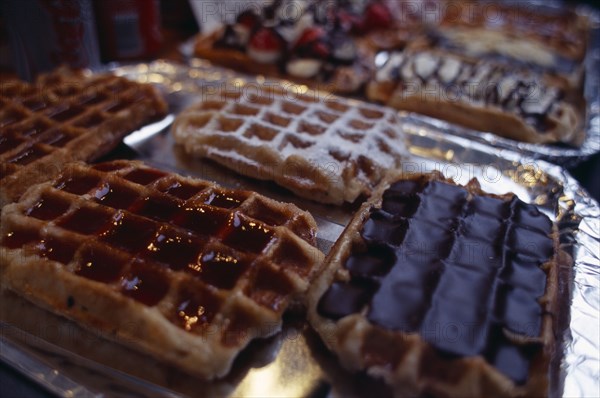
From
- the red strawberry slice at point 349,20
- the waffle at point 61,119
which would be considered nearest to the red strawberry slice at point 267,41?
the red strawberry slice at point 349,20

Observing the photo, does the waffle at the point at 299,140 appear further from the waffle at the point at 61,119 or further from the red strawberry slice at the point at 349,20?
the red strawberry slice at the point at 349,20

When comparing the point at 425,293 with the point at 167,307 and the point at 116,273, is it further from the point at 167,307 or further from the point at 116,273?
the point at 116,273

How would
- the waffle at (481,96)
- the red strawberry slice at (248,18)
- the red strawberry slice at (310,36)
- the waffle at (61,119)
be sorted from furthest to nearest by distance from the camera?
the red strawberry slice at (248,18)
the red strawberry slice at (310,36)
the waffle at (481,96)
the waffle at (61,119)

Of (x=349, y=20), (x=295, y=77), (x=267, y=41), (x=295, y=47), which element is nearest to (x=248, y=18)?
(x=267, y=41)

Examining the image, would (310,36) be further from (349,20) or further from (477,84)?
(477,84)

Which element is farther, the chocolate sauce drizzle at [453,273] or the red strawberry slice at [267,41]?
the red strawberry slice at [267,41]

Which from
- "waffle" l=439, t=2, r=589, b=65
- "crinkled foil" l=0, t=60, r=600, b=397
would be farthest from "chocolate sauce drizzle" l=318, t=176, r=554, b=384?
"waffle" l=439, t=2, r=589, b=65

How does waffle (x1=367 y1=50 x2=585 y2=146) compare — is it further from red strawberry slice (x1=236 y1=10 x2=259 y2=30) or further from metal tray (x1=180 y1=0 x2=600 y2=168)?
red strawberry slice (x1=236 y1=10 x2=259 y2=30)

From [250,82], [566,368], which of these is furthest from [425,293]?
[250,82]
